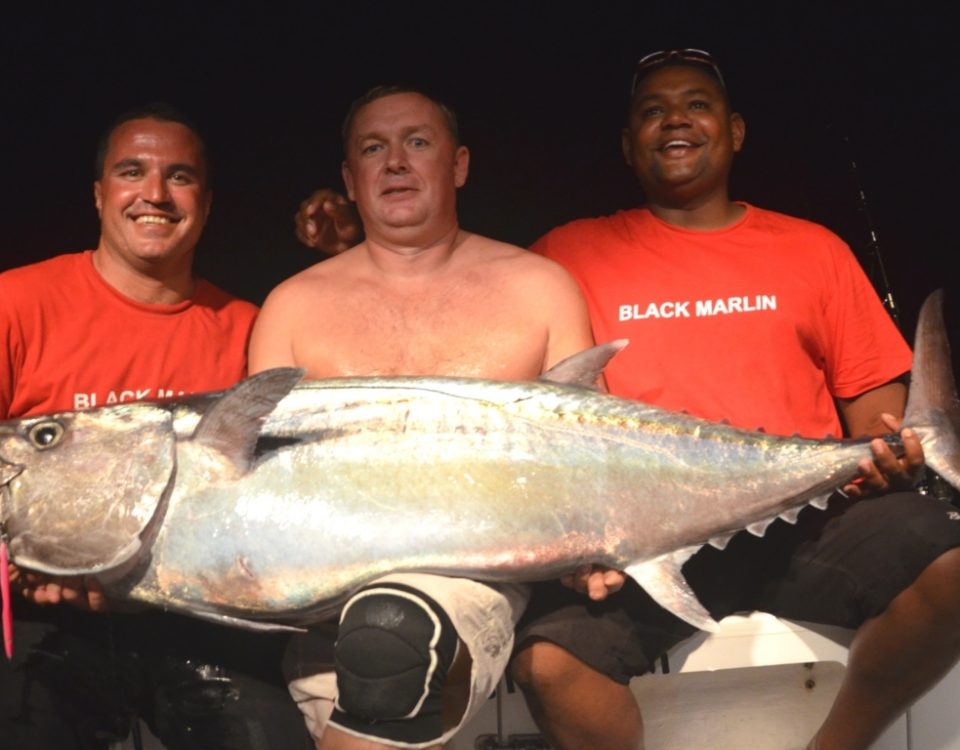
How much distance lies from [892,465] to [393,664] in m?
1.13

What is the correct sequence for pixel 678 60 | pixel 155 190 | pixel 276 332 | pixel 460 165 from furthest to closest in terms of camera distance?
pixel 678 60 < pixel 460 165 < pixel 155 190 < pixel 276 332

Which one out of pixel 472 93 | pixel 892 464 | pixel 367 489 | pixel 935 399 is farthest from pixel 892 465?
pixel 472 93

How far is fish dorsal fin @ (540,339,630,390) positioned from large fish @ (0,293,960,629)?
0.13 ft

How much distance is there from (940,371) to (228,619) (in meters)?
1.53

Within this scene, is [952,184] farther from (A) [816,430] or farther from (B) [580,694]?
(B) [580,694]

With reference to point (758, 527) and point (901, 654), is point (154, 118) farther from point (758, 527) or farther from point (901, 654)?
point (901, 654)

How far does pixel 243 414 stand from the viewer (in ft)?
5.95

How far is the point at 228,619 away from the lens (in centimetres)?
182

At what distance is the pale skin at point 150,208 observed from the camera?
2.56m

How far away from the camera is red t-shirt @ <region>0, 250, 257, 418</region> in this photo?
2418 mm

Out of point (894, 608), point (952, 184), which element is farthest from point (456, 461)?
point (952, 184)

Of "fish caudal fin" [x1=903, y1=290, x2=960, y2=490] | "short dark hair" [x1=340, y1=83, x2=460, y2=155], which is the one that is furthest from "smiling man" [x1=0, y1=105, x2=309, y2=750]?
"fish caudal fin" [x1=903, y1=290, x2=960, y2=490]

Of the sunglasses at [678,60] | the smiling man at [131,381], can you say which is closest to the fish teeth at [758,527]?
the smiling man at [131,381]

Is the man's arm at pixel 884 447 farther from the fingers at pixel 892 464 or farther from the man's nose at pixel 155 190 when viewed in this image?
the man's nose at pixel 155 190
